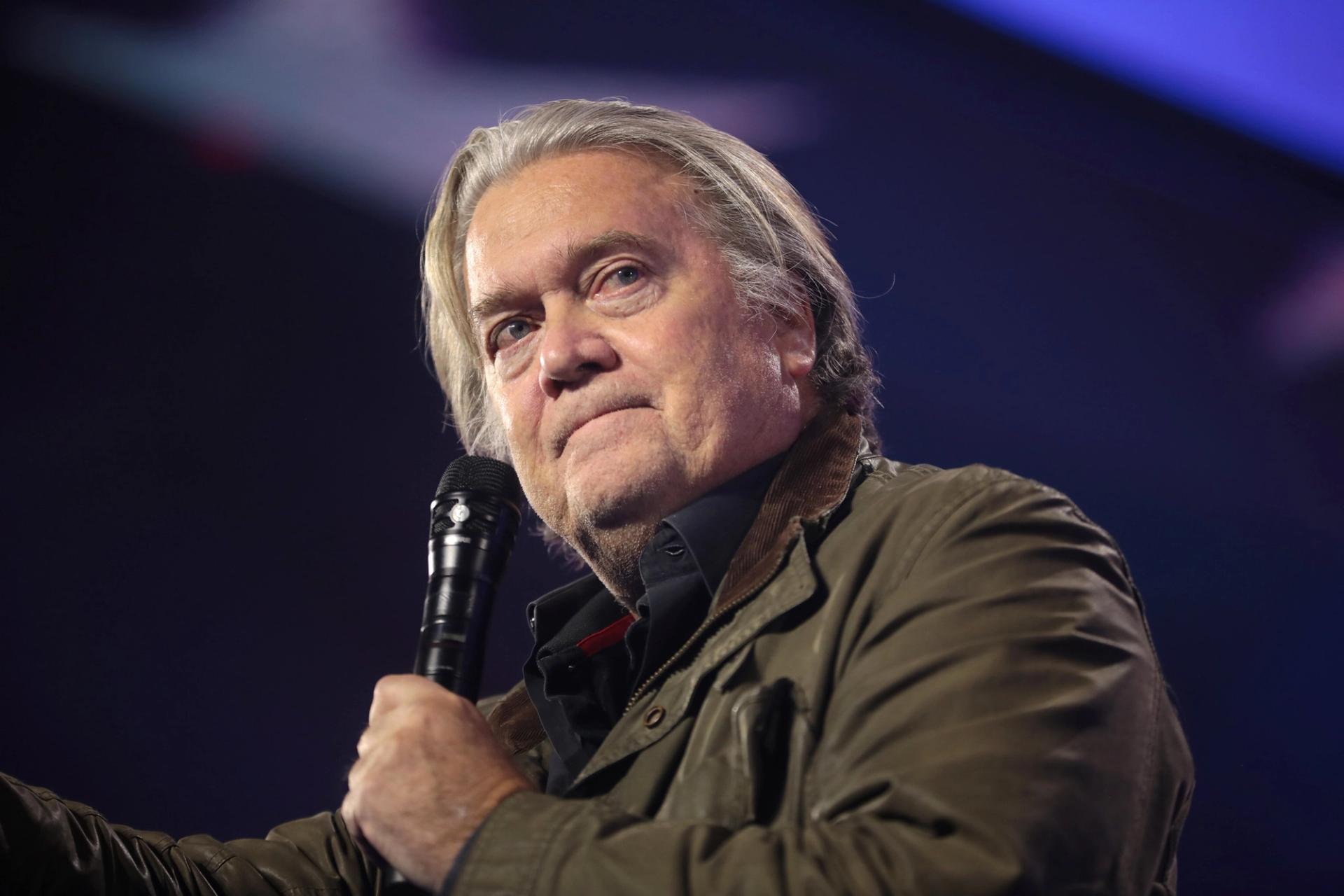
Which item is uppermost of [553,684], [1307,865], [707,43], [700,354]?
[707,43]

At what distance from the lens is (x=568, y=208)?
2.04m

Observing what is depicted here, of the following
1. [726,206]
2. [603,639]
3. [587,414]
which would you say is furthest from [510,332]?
[603,639]

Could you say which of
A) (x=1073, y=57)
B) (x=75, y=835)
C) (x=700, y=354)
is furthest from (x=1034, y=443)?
(x=75, y=835)

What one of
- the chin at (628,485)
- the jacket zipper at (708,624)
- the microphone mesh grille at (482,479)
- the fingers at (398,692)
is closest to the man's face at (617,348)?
the chin at (628,485)

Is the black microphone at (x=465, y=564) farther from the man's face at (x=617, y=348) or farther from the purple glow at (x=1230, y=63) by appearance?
the purple glow at (x=1230, y=63)

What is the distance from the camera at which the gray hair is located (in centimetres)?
214

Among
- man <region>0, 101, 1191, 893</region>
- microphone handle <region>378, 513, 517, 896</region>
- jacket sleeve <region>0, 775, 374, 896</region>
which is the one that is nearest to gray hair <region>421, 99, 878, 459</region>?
man <region>0, 101, 1191, 893</region>

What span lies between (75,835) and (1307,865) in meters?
2.60

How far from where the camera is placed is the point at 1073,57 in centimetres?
288

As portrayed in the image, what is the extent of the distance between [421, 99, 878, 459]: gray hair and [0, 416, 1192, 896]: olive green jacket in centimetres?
54

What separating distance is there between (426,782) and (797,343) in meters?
1.23

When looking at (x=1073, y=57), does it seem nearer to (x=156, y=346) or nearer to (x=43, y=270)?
(x=156, y=346)

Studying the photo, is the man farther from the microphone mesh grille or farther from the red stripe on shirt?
the microphone mesh grille

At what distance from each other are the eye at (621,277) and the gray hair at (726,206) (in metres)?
0.21
